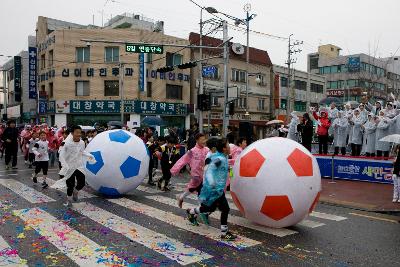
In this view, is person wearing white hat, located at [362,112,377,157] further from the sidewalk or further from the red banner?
the red banner

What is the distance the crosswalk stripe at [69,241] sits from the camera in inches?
210

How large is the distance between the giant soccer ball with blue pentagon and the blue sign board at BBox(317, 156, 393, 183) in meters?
7.30

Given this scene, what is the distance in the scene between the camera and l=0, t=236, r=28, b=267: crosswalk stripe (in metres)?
5.19

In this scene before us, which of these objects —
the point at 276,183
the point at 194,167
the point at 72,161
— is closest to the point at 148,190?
the point at 72,161

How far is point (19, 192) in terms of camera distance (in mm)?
10578

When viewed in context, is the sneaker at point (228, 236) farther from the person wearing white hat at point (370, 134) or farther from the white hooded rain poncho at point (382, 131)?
the person wearing white hat at point (370, 134)

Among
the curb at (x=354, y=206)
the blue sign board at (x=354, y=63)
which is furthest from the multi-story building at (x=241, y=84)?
the curb at (x=354, y=206)

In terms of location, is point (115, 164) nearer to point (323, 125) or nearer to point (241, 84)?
point (323, 125)

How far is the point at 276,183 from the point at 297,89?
1986 inches

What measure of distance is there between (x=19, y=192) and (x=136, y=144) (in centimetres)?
352

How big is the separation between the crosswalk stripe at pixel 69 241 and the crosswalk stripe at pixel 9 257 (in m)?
0.58

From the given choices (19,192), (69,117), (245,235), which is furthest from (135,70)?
(245,235)

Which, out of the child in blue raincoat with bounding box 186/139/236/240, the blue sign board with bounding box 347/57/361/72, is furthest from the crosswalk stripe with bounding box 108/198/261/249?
the blue sign board with bounding box 347/57/361/72

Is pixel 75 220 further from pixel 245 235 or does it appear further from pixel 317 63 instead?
pixel 317 63
